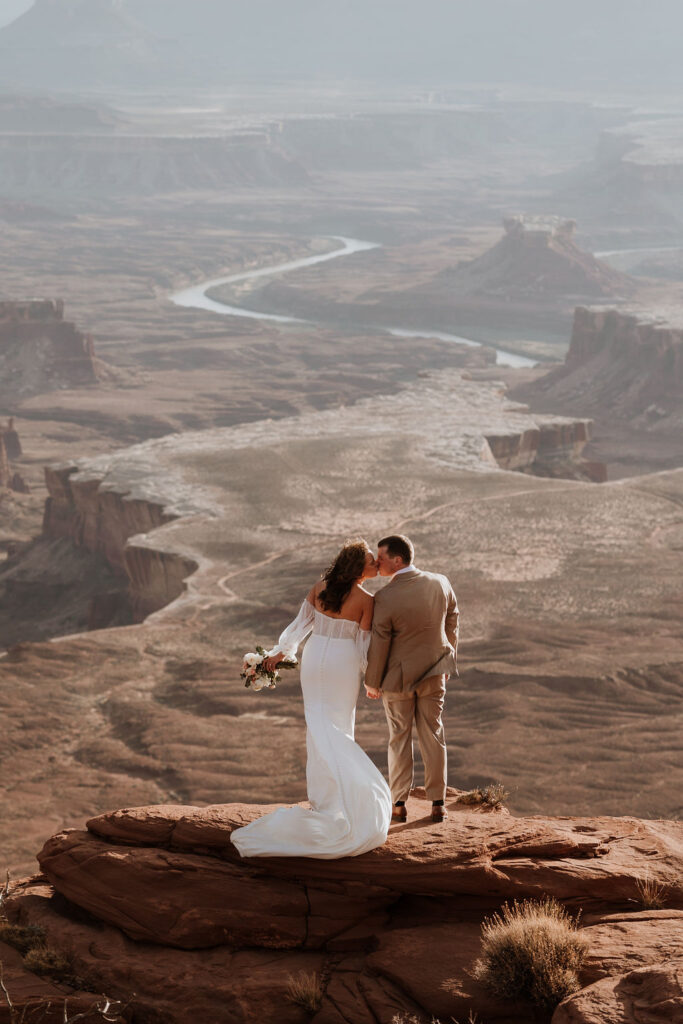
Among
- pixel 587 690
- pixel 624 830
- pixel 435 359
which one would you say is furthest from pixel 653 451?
pixel 624 830

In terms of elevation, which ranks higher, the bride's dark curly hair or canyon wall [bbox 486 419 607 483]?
the bride's dark curly hair

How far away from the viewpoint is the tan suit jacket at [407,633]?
7.82m

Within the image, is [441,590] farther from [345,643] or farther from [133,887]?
[133,887]

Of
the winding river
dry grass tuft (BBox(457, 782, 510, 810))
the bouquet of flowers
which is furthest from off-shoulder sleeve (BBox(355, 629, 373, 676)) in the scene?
the winding river

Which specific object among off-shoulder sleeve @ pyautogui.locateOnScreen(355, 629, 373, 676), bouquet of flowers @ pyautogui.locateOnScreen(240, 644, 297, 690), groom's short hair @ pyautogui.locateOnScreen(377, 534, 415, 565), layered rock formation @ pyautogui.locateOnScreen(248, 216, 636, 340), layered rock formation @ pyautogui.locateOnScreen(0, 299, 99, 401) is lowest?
layered rock formation @ pyautogui.locateOnScreen(0, 299, 99, 401)

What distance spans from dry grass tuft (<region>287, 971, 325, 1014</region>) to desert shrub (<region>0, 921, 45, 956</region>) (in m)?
1.62

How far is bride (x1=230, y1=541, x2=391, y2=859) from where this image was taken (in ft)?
24.5

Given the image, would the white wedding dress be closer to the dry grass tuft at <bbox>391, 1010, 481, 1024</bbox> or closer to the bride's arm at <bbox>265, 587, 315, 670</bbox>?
the bride's arm at <bbox>265, 587, 315, 670</bbox>

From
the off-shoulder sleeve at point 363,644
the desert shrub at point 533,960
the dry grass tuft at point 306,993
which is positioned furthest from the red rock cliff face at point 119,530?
the desert shrub at point 533,960

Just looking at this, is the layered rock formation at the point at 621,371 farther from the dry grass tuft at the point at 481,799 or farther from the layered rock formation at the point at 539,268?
the dry grass tuft at the point at 481,799

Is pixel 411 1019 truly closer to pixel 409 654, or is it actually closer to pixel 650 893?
pixel 650 893

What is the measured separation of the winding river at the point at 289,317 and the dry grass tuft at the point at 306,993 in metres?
75.3

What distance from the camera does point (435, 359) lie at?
80.3 meters

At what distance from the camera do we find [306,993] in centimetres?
685
